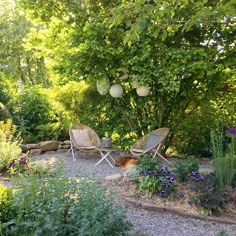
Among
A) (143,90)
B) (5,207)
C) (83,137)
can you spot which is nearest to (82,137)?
(83,137)

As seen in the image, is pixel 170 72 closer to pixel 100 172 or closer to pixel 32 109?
pixel 100 172

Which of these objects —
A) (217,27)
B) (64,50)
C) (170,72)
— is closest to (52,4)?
(64,50)

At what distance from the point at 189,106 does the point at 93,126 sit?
2.06 metres

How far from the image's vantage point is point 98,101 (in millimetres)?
7223

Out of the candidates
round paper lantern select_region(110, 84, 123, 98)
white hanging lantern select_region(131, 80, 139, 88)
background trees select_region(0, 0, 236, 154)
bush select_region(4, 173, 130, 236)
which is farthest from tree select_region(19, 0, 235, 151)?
bush select_region(4, 173, 130, 236)

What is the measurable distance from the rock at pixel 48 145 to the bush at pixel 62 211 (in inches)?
169

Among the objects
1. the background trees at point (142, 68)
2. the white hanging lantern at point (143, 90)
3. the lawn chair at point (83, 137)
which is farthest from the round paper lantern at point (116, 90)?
the lawn chair at point (83, 137)

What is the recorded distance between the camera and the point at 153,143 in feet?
19.8

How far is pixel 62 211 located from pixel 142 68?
3587mm

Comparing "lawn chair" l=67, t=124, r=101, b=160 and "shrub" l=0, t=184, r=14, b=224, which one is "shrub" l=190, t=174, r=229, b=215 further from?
"lawn chair" l=67, t=124, r=101, b=160

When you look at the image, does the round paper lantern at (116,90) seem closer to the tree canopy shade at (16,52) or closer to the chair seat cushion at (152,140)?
the chair seat cushion at (152,140)

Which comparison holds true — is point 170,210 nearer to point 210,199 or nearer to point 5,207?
point 210,199

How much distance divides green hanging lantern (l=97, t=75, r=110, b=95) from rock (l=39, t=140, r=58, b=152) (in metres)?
1.71

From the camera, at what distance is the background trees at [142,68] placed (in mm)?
5676
